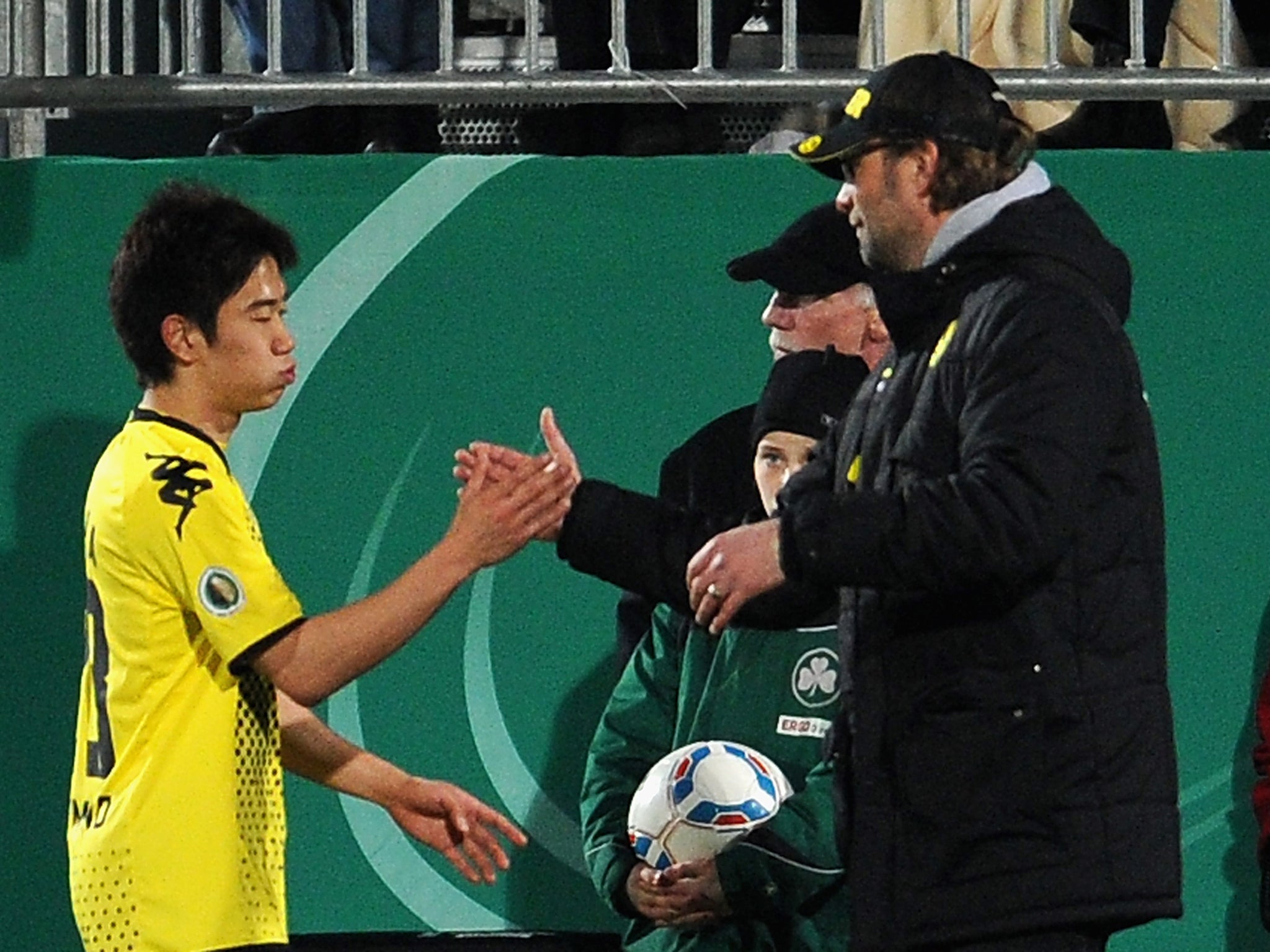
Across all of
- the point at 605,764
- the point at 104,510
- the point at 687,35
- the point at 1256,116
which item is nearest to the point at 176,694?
the point at 104,510

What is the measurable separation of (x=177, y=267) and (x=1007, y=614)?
1445 mm

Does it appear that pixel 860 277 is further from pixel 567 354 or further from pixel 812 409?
pixel 567 354

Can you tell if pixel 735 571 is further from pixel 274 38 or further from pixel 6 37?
pixel 6 37

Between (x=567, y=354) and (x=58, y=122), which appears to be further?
(x=58, y=122)

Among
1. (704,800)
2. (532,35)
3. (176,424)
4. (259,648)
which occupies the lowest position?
(704,800)

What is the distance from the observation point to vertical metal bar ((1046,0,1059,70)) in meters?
5.58

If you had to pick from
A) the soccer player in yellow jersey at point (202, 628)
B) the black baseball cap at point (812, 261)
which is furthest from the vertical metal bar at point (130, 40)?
the soccer player in yellow jersey at point (202, 628)

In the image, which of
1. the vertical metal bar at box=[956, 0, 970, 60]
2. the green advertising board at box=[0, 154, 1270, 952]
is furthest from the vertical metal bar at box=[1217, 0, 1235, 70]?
the vertical metal bar at box=[956, 0, 970, 60]

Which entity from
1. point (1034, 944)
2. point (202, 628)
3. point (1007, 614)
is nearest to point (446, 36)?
point (202, 628)

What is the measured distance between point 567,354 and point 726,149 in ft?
2.65

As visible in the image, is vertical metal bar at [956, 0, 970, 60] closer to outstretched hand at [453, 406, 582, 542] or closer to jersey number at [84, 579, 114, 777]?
outstretched hand at [453, 406, 582, 542]

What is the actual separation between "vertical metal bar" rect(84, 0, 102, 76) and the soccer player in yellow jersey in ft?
6.26

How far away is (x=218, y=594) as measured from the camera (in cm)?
394

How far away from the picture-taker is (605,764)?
4.86 metres
